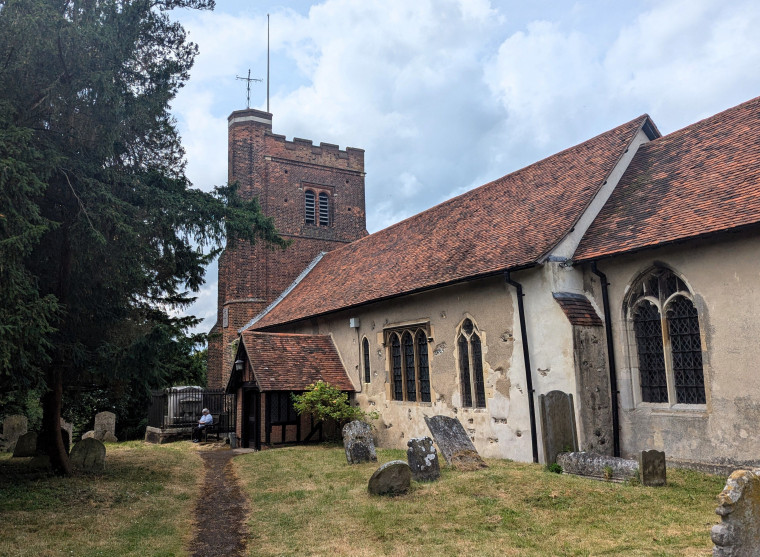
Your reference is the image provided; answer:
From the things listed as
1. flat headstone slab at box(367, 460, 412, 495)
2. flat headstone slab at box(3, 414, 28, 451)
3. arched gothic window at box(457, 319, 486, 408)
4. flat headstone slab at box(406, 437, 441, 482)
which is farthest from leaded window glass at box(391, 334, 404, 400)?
flat headstone slab at box(3, 414, 28, 451)

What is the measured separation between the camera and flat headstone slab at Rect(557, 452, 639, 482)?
31.4ft

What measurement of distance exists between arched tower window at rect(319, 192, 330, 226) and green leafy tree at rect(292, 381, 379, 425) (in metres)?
13.4

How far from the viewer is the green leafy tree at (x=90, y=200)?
9172 mm

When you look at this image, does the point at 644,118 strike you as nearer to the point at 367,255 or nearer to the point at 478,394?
the point at 478,394

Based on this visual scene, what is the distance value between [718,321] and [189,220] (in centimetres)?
1019

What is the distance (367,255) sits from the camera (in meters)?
22.6

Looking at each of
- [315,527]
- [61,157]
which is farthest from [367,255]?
[315,527]

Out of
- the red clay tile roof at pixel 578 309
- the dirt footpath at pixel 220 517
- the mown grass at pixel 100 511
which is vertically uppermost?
the red clay tile roof at pixel 578 309

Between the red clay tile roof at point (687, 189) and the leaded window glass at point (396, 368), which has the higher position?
the red clay tile roof at point (687, 189)

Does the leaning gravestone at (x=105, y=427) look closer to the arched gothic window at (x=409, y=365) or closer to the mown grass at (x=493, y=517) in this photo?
the arched gothic window at (x=409, y=365)

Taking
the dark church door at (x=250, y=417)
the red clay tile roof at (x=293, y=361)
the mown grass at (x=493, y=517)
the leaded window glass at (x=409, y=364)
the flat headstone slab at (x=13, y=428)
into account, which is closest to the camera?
the mown grass at (x=493, y=517)

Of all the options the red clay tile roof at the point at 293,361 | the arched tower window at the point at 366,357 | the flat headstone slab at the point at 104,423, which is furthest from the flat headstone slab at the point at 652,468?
the flat headstone slab at the point at 104,423

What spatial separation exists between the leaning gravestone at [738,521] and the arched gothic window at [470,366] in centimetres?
825

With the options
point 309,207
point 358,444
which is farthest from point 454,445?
point 309,207
